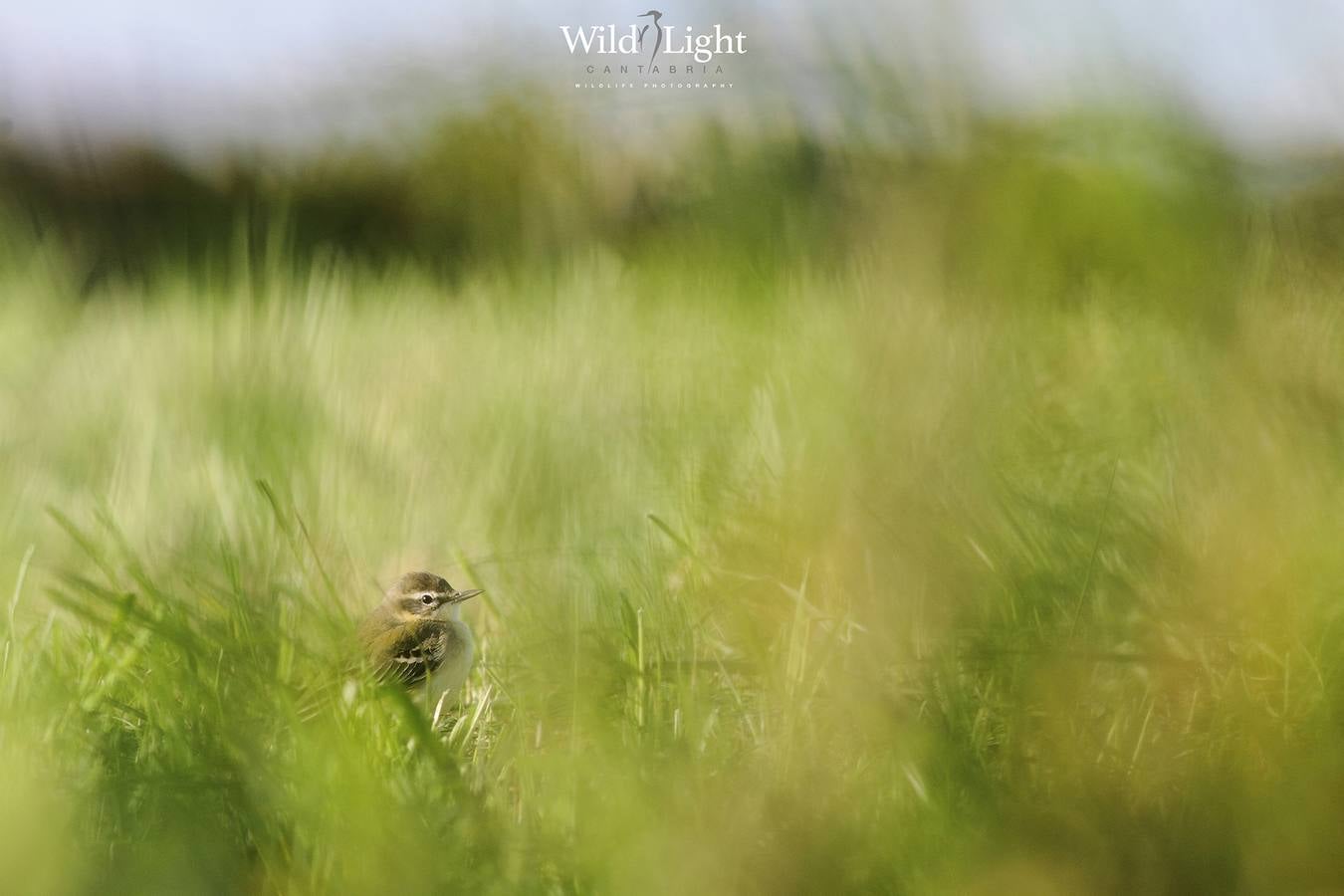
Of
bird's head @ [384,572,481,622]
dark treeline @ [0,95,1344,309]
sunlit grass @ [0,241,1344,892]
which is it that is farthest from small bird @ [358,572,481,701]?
dark treeline @ [0,95,1344,309]

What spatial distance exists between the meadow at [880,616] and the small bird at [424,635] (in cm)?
34

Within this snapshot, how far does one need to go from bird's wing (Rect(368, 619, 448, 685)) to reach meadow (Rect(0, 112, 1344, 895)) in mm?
355

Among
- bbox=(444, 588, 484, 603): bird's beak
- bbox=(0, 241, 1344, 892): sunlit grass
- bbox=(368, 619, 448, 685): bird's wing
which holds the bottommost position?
bbox=(368, 619, 448, 685): bird's wing

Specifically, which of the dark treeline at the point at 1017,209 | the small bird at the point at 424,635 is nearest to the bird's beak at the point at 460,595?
the small bird at the point at 424,635

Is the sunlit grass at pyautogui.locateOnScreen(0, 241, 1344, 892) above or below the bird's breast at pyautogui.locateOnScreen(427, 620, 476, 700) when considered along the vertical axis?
above

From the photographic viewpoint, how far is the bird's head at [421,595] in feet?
5.03

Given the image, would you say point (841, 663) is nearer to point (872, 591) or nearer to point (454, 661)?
point (872, 591)

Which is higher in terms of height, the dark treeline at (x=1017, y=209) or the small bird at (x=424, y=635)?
the dark treeline at (x=1017, y=209)

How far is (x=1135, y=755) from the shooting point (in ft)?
2.39

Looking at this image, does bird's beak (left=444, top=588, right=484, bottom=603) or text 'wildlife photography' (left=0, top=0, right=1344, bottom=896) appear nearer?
text 'wildlife photography' (left=0, top=0, right=1344, bottom=896)

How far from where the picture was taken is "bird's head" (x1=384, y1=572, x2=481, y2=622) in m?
1.53

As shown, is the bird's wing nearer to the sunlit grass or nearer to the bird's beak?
the bird's beak

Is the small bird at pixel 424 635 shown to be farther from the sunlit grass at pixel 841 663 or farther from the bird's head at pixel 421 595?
the sunlit grass at pixel 841 663

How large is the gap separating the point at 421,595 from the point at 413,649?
7 cm
